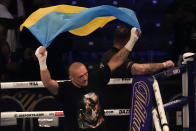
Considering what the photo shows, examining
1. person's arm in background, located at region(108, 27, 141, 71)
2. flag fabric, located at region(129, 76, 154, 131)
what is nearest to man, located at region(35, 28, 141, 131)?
person's arm in background, located at region(108, 27, 141, 71)

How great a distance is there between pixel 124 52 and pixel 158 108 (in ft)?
3.12

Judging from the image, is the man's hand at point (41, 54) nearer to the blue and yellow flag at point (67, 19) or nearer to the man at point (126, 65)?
the blue and yellow flag at point (67, 19)

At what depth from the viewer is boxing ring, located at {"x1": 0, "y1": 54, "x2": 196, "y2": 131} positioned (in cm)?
388

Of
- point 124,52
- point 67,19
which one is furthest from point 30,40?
point 124,52

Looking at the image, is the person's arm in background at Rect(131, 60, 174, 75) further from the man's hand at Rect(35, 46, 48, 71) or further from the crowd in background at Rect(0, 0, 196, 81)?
the man's hand at Rect(35, 46, 48, 71)

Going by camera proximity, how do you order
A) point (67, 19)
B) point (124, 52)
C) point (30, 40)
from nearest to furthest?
point (124, 52) < point (67, 19) < point (30, 40)

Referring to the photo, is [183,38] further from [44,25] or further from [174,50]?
[44,25]

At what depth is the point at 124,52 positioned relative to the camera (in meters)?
4.60

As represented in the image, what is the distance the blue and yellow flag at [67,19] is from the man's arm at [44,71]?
0.29 metres

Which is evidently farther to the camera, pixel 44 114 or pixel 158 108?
pixel 44 114

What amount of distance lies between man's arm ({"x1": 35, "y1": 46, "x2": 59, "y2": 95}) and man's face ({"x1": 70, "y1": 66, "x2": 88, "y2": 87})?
8.5 inches

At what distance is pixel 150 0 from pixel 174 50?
2106mm

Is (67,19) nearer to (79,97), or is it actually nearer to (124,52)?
(124,52)

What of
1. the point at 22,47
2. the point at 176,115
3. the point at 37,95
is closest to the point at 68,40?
the point at 22,47
